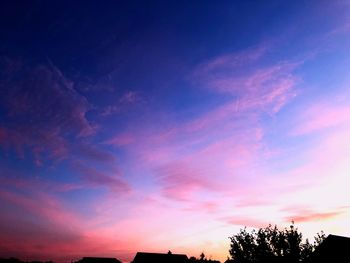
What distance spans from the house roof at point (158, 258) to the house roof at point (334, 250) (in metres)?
51.0

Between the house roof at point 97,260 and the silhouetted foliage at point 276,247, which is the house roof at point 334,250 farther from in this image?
the house roof at point 97,260

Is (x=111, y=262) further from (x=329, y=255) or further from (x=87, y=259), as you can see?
(x=329, y=255)

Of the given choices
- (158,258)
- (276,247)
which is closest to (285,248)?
(276,247)

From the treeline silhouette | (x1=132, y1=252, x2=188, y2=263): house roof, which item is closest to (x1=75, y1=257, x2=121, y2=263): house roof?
(x1=132, y1=252, x2=188, y2=263): house roof

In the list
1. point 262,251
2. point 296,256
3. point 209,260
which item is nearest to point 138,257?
point 209,260

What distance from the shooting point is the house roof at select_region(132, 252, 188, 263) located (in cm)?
9204

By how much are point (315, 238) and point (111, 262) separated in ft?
216

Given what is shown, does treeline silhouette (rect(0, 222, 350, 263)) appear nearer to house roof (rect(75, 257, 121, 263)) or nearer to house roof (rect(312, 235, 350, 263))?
house roof (rect(312, 235, 350, 263))

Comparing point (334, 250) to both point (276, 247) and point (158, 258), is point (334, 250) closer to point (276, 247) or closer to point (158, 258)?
point (276, 247)

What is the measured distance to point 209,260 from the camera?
120625 mm

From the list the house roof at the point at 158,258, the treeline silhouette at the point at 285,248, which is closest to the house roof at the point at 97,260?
the house roof at the point at 158,258

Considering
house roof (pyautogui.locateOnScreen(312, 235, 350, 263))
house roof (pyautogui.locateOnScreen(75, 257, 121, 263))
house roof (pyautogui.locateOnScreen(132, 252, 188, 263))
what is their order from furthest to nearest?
house roof (pyautogui.locateOnScreen(75, 257, 121, 263)) < house roof (pyautogui.locateOnScreen(132, 252, 188, 263)) < house roof (pyautogui.locateOnScreen(312, 235, 350, 263))

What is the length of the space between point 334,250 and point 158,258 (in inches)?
2235

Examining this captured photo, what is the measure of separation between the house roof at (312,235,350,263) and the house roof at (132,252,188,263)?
167 ft
